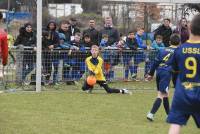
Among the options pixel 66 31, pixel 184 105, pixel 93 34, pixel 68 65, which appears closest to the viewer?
pixel 184 105

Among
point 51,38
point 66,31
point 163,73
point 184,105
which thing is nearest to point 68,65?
point 51,38

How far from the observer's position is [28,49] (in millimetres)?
14305

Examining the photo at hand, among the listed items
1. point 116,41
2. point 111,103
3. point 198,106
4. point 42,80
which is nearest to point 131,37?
point 116,41

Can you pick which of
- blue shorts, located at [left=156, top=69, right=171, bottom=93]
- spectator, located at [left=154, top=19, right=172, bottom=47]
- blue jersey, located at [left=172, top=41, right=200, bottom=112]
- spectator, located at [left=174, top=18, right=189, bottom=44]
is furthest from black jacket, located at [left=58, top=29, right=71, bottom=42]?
blue jersey, located at [left=172, top=41, right=200, bottom=112]

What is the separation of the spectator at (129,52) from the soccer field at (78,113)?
2.36 metres

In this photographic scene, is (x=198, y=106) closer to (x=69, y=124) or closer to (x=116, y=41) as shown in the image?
(x=69, y=124)

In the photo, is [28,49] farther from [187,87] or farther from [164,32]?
[187,87]

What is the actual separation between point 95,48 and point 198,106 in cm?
723

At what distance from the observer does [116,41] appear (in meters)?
16.3

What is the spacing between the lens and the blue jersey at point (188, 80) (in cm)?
649

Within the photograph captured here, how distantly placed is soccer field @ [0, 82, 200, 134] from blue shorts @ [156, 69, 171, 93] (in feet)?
1.97

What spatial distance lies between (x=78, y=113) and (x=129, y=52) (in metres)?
5.90

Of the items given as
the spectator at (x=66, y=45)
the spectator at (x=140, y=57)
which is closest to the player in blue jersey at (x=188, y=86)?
the spectator at (x=66, y=45)

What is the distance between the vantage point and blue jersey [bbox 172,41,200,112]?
6.49 m
